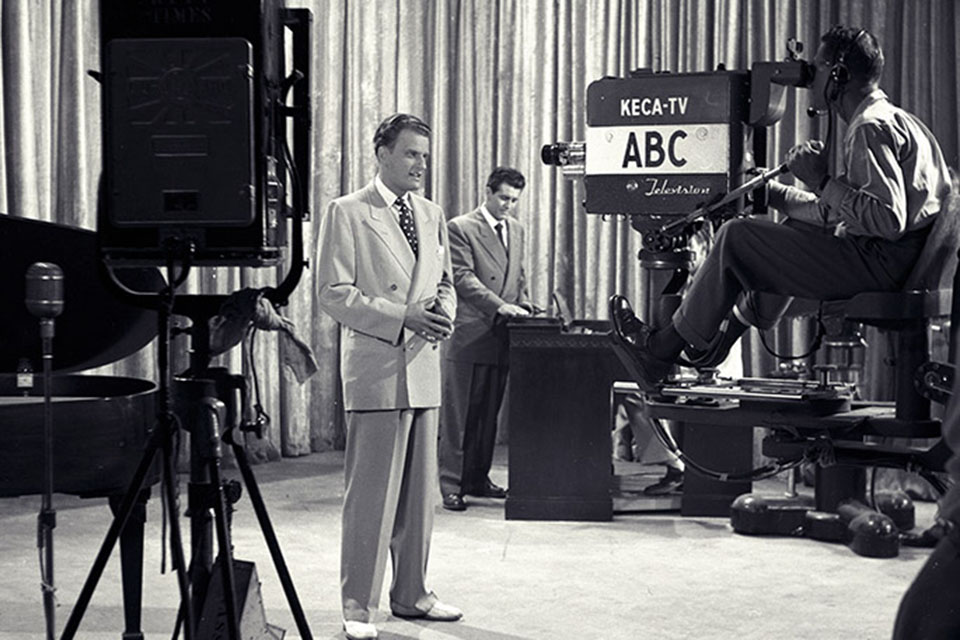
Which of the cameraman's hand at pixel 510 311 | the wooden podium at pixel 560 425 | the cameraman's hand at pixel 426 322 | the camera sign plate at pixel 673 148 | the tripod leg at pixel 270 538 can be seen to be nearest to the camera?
the tripod leg at pixel 270 538

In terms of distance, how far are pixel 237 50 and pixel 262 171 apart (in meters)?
0.23

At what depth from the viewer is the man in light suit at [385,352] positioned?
435 cm

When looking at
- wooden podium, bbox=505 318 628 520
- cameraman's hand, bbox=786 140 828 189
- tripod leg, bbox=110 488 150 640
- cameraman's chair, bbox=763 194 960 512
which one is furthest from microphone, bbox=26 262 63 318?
wooden podium, bbox=505 318 628 520

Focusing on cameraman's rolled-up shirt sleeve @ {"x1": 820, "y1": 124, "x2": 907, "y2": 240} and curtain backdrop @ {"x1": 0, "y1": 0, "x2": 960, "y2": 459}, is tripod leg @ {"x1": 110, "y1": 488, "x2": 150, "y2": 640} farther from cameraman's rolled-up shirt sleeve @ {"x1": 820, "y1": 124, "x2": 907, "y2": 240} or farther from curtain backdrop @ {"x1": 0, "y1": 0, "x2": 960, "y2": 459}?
curtain backdrop @ {"x1": 0, "y1": 0, "x2": 960, "y2": 459}

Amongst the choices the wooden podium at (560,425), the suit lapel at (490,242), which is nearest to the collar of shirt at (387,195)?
the wooden podium at (560,425)

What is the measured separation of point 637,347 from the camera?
4.18 m

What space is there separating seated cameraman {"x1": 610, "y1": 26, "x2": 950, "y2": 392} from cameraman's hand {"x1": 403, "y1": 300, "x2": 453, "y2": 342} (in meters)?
0.75

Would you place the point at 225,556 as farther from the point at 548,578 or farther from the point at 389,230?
the point at 548,578

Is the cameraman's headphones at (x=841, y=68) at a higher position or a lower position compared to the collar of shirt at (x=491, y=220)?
higher

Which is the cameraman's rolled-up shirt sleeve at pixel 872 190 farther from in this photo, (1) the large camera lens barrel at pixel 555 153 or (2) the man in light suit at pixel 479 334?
(2) the man in light suit at pixel 479 334

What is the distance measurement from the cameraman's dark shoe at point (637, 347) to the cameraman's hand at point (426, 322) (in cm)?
53

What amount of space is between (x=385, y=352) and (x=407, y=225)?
434 millimetres

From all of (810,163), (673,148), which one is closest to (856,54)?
(810,163)

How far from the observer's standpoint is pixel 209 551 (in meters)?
2.68
